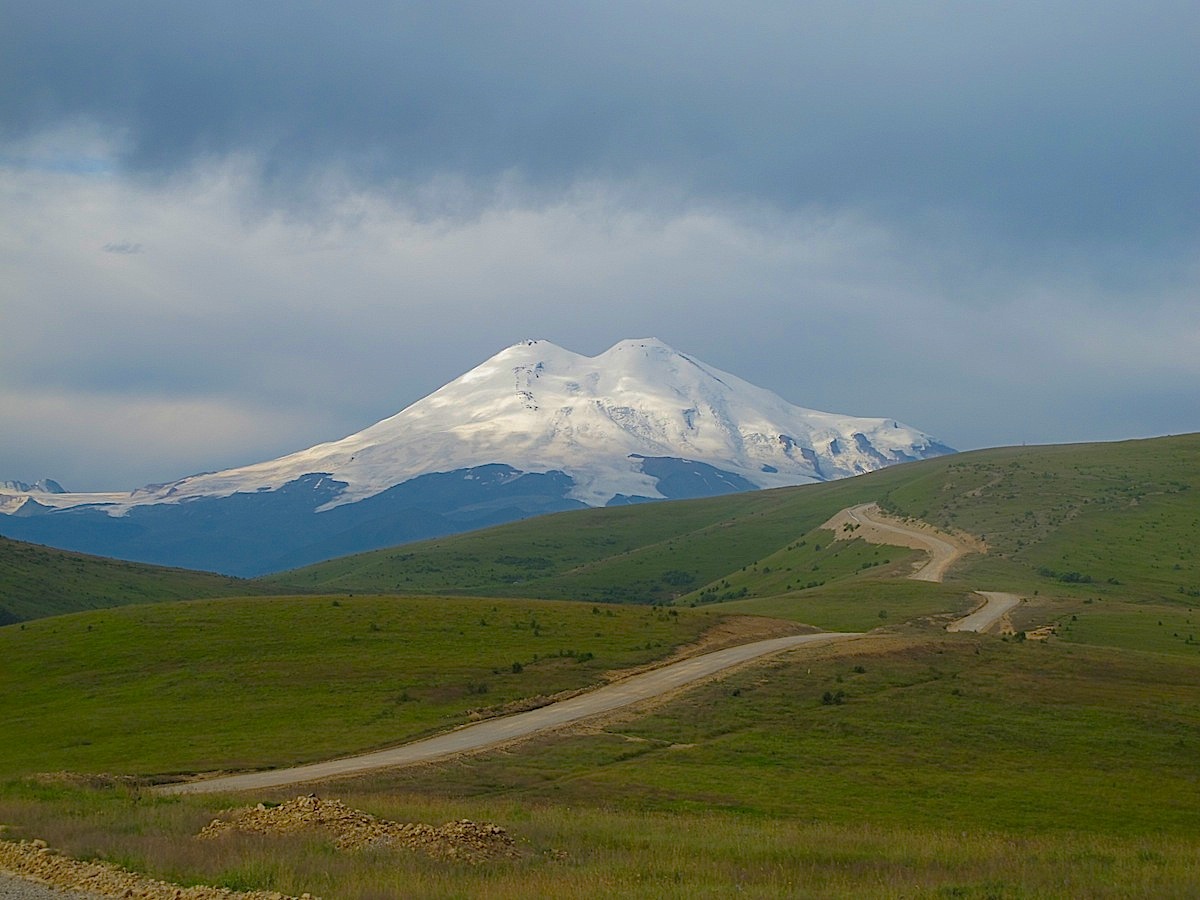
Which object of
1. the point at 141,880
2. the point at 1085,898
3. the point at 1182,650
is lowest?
the point at 1182,650

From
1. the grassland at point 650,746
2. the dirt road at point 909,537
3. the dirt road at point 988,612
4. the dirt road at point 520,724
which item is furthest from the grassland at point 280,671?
the dirt road at point 909,537

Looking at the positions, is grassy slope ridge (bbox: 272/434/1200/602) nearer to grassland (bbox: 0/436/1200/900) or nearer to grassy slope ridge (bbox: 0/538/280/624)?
grassland (bbox: 0/436/1200/900)

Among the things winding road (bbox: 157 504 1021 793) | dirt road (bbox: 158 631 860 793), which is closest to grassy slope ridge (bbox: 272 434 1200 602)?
winding road (bbox: 157 504 1021 793)

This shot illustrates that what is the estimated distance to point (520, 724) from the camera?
4409 centimetres

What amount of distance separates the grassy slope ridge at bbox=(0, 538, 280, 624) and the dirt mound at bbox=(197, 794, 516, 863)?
385 ft

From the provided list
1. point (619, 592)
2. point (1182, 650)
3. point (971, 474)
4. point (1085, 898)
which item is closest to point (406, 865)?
point (1085, 898)

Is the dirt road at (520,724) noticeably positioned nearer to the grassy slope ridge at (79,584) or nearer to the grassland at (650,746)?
the grassland at (650,746)

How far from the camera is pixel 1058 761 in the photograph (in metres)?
41.1

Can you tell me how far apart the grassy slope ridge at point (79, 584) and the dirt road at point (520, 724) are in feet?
326

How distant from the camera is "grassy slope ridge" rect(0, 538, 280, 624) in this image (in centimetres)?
13475

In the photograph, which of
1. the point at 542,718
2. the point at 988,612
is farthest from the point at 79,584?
the point at 542,718

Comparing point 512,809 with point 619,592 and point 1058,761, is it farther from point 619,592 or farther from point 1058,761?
point 619,592

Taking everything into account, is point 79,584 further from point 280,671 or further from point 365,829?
point 365,829

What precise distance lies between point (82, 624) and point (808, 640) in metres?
44.9
